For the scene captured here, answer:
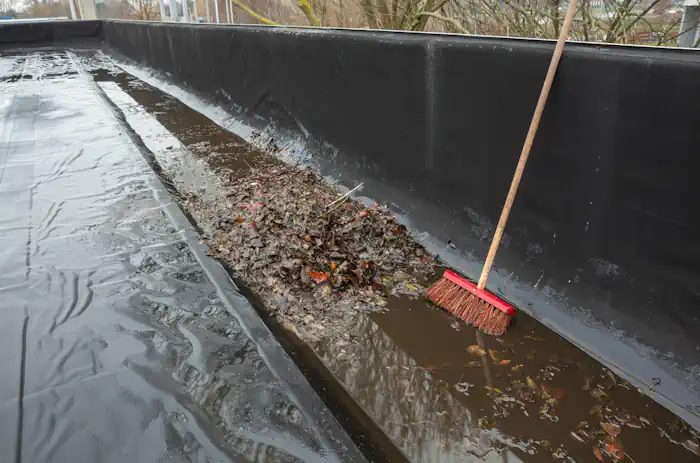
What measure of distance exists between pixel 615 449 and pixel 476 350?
742 millimetres

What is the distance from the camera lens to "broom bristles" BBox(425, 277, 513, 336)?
102 inches

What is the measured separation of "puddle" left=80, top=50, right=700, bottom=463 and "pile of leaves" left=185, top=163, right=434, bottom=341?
180 millimetres

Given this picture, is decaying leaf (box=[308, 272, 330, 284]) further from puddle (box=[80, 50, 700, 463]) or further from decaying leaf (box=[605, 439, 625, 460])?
decaying leaf (box=[605, 439, 625, 460])

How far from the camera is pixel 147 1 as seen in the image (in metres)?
25.9

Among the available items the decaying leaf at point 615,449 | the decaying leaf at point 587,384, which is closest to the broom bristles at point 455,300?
the decaying leaf at point 587,384

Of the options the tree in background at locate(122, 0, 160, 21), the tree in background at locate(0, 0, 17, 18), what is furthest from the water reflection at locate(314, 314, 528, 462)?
the tree in background at locate(0, 0, 17, 18)

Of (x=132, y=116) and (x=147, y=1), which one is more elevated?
(x=147, y=1)

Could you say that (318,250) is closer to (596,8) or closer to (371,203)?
(371,203)

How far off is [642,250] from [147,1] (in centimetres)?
2927

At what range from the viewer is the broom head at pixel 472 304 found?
2.59 meters

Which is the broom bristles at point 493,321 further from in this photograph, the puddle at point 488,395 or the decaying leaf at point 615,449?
the decaying leaf at point 615,449

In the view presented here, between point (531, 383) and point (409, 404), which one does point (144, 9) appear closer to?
point (409, 404)

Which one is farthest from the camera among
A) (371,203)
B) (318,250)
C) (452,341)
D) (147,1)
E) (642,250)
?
(147,1)

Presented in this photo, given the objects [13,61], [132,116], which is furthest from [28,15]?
[132,116]
